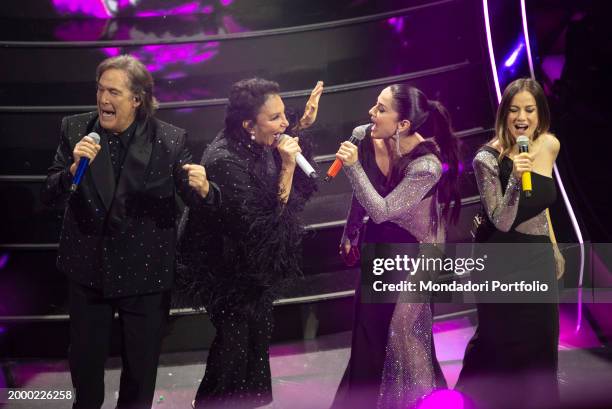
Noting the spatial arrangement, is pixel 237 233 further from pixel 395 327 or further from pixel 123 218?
pixel 395 327

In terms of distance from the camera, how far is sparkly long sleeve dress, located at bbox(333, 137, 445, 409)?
3.13 metres

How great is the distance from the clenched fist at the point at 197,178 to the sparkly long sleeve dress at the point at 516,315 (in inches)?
38.7

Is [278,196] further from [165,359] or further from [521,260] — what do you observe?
[165,359]

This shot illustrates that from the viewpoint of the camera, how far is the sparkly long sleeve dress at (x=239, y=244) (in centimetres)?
310

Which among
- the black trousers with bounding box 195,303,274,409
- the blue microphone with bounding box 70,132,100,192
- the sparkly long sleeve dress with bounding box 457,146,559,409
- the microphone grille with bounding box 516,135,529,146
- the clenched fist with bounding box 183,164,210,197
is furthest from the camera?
the black trousers with bounding box 195,303,274,409

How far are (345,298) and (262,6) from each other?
1.38 meters

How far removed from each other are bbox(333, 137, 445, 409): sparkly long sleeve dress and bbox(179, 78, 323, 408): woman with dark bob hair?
0.29 m

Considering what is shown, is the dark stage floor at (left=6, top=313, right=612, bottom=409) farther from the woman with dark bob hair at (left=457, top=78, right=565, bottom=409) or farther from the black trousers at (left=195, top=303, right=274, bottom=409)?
the woman with dark bob hair at (left=457, top=78, right=565, bottom=409)

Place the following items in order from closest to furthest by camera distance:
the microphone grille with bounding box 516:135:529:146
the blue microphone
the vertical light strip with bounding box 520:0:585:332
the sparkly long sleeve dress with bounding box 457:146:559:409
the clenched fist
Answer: the blue microphone
the clenched fist
the microphone grille with bounding box 516:135:529:146
the sparkly long sleeve dress with bounding box 457:146:559:409
the vertical light strip with bounding box 520:0:585:332

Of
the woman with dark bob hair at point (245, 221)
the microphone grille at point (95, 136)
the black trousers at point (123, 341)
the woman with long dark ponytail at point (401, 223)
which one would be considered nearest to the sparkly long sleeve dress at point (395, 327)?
the woman with long dark ponytail at point (401, 223)

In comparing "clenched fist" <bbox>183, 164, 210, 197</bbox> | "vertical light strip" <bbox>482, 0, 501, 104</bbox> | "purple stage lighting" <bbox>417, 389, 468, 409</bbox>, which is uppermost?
"vertical light strip" <bbox>482, 0, 501, 104</bbox>

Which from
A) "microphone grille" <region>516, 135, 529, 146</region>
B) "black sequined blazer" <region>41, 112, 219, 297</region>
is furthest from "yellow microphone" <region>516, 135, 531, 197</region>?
"black sequined blazer" <region>41, 112, 219, 297</region>

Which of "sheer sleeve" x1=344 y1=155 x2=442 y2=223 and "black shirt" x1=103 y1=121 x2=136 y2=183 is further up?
"black shirt" x1=103 y1=121 x2=136 y2=183

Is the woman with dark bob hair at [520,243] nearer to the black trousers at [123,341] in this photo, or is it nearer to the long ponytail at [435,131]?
the long ponytail at [435,131]
